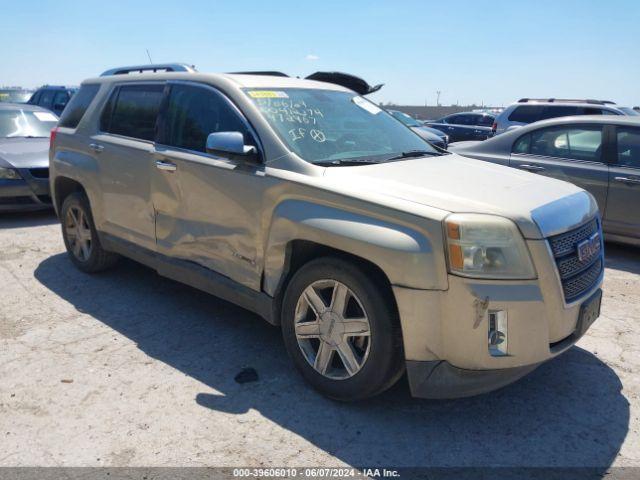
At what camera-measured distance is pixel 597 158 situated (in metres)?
6.41

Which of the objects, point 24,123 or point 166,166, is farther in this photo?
point 24,123

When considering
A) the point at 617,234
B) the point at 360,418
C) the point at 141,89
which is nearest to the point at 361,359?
the point at 360,418

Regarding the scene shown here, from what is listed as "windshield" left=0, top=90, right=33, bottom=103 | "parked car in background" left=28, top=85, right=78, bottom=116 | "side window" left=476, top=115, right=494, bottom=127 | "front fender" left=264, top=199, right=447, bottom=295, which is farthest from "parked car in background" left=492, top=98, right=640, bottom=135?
"windshield" left=0, top=90, right=33, bottom=103

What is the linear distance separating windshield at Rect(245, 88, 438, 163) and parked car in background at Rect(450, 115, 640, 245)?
2841mm

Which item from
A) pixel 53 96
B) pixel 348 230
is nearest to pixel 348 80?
pixel 348 230

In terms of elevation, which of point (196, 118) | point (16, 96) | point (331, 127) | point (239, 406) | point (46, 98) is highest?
point (16, 96)

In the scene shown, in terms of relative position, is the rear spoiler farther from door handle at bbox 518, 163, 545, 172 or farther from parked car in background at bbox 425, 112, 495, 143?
parked car in background at bbox 425, 112, 495, 143

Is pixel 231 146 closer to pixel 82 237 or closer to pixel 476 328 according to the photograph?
pixel 476 328

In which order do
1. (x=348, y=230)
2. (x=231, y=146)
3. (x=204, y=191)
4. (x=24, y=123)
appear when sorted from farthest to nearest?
(x=24, y=123)
(x=204, y=191)
(x=231, y=146)
(x=348, y=230)

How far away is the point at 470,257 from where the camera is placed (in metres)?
2.72

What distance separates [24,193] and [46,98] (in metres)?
11.4

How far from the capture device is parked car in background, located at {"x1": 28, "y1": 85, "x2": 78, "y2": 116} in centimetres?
1684

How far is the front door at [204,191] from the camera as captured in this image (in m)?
3.60

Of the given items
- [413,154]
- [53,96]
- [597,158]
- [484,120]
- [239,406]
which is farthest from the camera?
[484,120]
